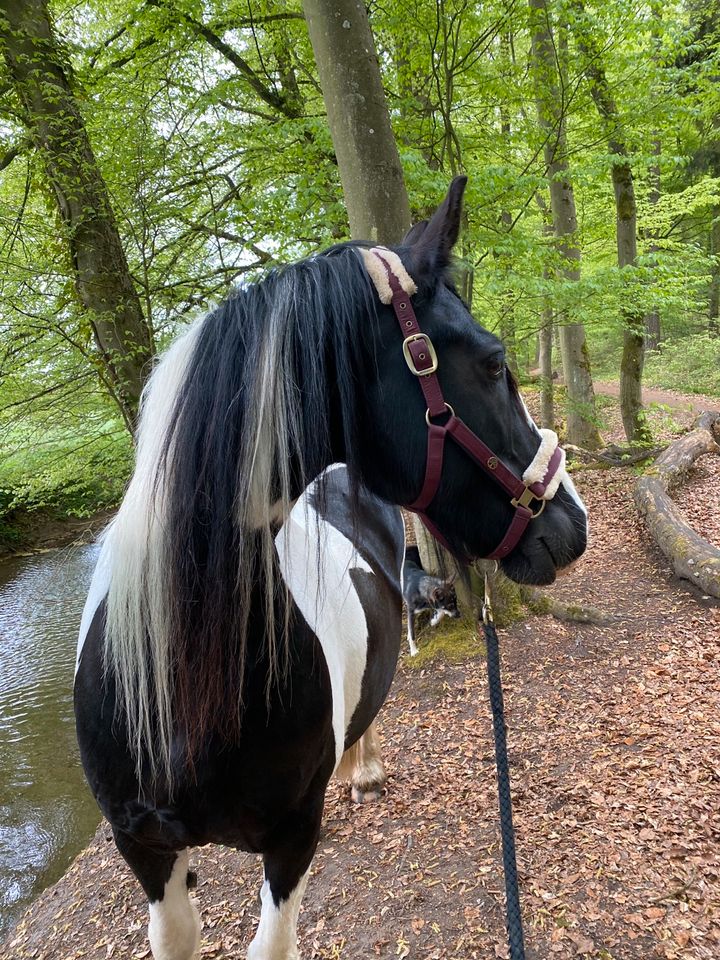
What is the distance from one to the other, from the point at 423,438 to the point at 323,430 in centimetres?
23

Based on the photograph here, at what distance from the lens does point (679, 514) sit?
6082 millimetres

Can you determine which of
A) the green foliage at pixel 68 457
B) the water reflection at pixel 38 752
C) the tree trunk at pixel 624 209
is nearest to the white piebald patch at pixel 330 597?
the water reflection at pixel 38 752

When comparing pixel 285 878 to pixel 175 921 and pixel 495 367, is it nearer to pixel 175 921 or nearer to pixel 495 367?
pixel 175 921

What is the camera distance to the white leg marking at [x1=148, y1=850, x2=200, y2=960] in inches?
64.9

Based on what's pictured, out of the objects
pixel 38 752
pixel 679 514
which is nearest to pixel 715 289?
pixel 679 514

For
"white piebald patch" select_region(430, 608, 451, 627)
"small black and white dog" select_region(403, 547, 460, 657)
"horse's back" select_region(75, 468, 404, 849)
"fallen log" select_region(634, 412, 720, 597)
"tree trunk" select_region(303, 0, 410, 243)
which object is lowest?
"fallen log" select_region(634, 412, 720, 597)

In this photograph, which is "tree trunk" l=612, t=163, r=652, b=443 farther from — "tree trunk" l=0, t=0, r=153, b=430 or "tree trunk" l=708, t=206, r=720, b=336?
"tree trunk" l=708, t=206, r=720, b=336

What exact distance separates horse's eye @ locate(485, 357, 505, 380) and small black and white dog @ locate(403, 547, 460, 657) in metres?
3.33

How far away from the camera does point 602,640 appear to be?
444 centimetres

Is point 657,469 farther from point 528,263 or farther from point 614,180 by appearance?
point 614,180

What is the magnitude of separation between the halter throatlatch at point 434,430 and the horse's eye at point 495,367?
0.47ft

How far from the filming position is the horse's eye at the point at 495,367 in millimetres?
1284

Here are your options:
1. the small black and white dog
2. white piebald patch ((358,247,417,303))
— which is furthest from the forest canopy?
white piebald patch ((358,247,417,303))

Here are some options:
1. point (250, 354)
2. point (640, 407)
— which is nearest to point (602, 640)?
point (250, 354)
